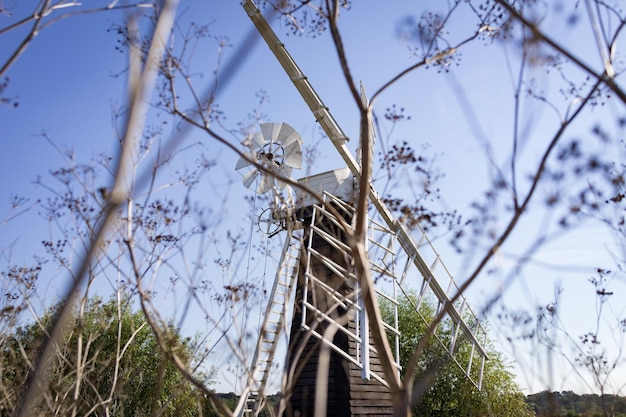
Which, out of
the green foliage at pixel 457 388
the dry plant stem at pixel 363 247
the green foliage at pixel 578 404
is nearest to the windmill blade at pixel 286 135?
the green foliage at pixel 578 404

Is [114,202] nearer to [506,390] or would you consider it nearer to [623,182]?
[623,182]

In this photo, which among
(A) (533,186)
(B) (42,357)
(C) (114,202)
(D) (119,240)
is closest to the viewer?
(B) (42,357)

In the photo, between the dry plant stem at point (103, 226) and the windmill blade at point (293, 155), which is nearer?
the dry plant stem at point (103, 226)

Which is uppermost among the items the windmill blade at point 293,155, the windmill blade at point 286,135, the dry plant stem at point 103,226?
the windmill blade at point 286,135

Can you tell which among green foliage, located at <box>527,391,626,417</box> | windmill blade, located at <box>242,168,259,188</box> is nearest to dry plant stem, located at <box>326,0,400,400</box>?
green foliage, located at <box>527,391,626,417</box>

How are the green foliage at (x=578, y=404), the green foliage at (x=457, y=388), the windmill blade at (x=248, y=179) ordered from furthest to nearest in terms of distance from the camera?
the green foliage at (x=457, y=388) → the windmill blade at (x=248, y=179) → the green foliage at (x=578, y=404)

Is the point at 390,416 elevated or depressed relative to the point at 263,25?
depressed

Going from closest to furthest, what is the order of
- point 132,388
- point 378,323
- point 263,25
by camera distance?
1. point 378,323
2. point 263,25
3. point 132,388

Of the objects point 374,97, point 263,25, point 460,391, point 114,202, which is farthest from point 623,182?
point 460,391

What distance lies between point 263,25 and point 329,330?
5.54 meters

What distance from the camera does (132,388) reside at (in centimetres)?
1606

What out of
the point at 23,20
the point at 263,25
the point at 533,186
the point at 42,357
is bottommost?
the point at 42,357

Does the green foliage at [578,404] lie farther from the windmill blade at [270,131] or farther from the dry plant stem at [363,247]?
the windmill blade at [270,131]

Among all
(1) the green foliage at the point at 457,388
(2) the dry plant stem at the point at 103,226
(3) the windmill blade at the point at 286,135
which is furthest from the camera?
(1) the green foliage at the point at 457,388
